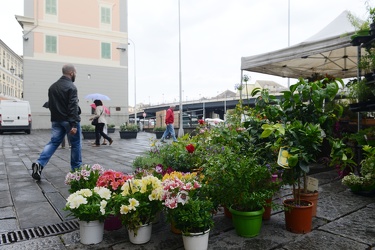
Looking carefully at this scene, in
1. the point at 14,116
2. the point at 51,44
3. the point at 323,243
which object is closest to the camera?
the point at 323,243

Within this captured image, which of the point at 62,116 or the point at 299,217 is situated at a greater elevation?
the point at 62,116

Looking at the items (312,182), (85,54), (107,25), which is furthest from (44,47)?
(312,182)

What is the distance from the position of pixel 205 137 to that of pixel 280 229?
6.58 feet

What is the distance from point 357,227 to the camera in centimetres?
266

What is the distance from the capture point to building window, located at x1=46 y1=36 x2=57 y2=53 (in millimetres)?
23547

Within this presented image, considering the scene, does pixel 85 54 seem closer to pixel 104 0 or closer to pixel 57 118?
pixel 104 0

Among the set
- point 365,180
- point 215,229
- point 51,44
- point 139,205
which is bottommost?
point 215,229

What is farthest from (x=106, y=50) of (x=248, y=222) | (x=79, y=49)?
(x=248, y=222)

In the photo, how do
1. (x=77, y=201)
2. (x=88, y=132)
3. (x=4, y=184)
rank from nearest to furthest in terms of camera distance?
1. (x=77, y=201)
2. (x=4, y=184)
3. (x=88, y=132)

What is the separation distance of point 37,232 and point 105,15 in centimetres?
2668

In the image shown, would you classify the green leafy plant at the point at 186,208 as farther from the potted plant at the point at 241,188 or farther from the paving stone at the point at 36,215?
the paving stone at the point at 36,215

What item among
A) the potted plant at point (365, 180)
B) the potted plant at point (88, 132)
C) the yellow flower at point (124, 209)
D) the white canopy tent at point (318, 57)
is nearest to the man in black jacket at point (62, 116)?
the yellow flower at point (124, 209)

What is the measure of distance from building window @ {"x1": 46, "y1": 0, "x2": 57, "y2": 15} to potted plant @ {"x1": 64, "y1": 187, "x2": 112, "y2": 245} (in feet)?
85.7

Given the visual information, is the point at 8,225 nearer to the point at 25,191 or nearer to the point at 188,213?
the point at 25,191
